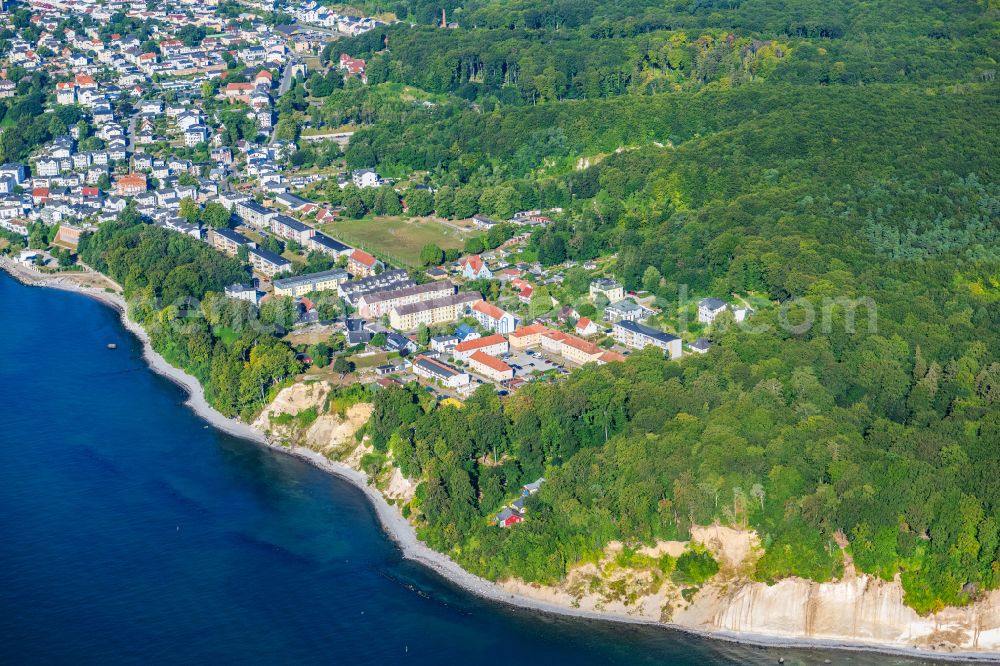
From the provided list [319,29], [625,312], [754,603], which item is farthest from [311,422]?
[319,29]

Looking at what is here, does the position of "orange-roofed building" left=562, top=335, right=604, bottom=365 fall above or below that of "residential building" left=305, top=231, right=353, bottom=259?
above

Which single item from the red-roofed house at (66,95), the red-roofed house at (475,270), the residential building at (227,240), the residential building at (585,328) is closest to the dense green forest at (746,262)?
the red-roofed house at (475,270)

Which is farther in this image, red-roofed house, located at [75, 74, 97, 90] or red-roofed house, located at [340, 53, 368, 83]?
red-roofed house, located at [340, 53, 368, 83]

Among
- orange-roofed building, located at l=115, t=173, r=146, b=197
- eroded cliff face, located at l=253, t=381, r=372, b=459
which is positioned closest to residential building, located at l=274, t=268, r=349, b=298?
eroded cliff face, located at l=253, t=381, r=372, b=459

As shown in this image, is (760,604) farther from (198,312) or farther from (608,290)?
(198,312)

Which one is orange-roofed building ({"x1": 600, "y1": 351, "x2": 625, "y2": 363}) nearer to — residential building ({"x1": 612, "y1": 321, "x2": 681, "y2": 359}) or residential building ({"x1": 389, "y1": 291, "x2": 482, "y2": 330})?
residential building ({"x1": 612, "y1": 321, "x2": 681, "y2": 359})

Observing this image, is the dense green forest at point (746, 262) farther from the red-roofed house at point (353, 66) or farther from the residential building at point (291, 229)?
the residential building at point (291, 229)

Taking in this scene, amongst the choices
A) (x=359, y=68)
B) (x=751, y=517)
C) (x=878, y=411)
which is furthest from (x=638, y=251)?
(x=359, y=68)
